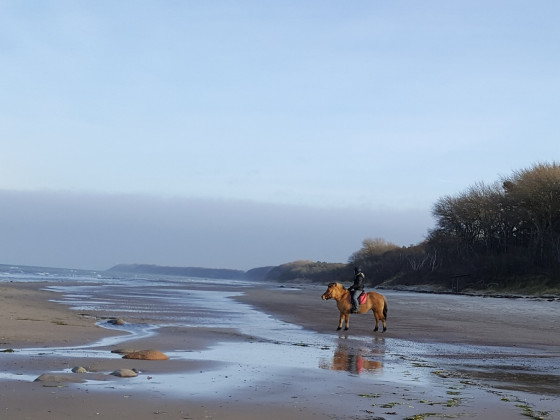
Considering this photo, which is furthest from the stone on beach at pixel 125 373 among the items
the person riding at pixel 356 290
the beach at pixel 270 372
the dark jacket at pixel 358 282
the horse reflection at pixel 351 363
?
the dark jacket at pixel 358 282

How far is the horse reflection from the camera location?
11070 millimetres

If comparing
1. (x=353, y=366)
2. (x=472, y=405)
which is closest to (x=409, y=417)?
(x=472, y=405)

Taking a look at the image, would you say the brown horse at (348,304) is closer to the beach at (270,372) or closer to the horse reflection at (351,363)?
the beach at (270,372)

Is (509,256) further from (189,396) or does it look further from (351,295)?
(189,396)

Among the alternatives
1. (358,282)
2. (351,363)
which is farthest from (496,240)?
(351,363)

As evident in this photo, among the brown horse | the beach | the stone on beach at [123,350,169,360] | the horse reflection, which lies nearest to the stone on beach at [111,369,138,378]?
the beach

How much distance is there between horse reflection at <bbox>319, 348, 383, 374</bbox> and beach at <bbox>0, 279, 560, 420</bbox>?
2 centimetres

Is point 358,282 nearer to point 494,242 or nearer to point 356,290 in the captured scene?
point 356,290

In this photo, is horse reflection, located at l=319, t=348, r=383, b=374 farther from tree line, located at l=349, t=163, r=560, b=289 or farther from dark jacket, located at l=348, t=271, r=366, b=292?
tree line, located at l=349, t=163, r=560, b=289

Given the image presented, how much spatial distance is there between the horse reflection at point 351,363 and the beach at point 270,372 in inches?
0.8

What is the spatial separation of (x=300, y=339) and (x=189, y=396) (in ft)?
29.1

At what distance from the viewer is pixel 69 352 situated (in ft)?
37.6

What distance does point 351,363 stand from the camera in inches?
468

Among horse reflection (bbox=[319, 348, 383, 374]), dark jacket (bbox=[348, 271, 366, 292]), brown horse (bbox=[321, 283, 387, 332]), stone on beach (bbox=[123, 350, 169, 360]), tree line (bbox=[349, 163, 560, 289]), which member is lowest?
horse reflection (bbox=[319, 348, 383, 374])
